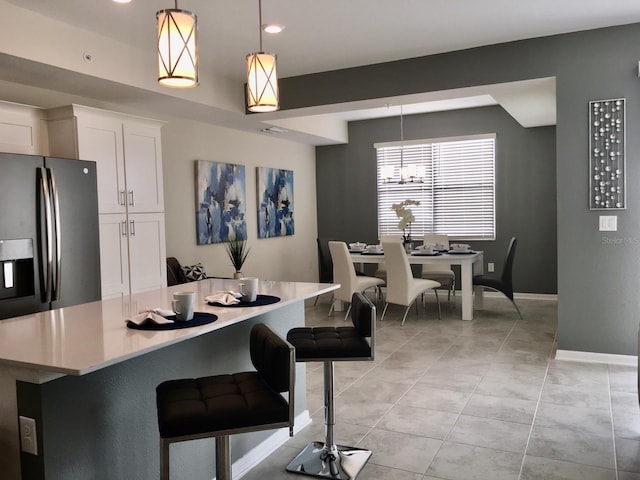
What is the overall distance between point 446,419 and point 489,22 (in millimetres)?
2903

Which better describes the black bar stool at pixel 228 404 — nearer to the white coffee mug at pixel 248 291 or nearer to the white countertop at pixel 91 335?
the white countertop at pixel 91 335

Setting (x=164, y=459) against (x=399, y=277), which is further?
(x=399, y=277)

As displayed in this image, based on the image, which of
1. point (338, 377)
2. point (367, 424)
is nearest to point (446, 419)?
point (367, 424)

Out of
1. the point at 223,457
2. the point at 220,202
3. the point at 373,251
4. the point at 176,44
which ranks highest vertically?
the point at 176,44

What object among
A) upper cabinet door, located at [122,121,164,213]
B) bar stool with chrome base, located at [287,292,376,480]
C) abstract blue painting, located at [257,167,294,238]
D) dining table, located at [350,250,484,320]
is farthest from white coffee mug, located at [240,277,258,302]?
abstract blue painting, located at [257,167,294,238]

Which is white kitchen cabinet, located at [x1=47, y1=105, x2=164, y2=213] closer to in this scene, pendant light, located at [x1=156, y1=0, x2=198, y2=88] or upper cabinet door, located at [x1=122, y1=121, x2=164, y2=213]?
upper cabinet door, located at [x1=122, y1=121, x2=164, y2=213]

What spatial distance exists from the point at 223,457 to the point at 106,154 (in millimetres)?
3114

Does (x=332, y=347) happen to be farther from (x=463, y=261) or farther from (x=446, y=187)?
(x=446, y=187)

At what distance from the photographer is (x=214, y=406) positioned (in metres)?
1.78

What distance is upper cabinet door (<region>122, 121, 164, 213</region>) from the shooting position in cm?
454

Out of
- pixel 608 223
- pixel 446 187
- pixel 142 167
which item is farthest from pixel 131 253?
pixel 446 187

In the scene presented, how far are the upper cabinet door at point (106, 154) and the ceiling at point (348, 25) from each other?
16.2 inches

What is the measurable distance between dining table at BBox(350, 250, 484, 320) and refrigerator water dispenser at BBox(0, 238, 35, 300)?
3.93 m

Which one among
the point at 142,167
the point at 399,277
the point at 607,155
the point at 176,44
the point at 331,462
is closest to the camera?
the point at 176,44
